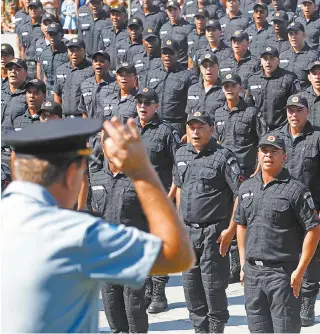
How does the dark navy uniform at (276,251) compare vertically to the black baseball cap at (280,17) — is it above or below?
below

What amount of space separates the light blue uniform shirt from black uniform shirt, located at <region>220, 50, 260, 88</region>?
927 cm

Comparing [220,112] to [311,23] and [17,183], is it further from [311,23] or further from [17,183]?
[17,183]

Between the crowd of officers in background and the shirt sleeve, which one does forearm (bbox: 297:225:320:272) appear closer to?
the crowd of officers in background

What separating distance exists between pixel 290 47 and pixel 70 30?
20.8 ft

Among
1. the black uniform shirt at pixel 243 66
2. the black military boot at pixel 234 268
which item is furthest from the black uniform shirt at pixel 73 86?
the black military boot at pixel 234 268

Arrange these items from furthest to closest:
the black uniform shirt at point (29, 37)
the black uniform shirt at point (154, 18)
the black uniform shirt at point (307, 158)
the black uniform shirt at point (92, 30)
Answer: the black uniform shirt at point (154, 18)
the black uniform shirt at point (92, 30)
the black uniform shirt at point (29, 37)
the black uniform shirt at point (307, 158)

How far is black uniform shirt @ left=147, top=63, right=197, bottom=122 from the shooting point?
1155 cm

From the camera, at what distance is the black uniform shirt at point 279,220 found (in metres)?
6.43

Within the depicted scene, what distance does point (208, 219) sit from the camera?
7.43 meters

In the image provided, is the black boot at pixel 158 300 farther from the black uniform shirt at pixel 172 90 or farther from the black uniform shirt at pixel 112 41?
the black uniform shirt at pixel 112 41

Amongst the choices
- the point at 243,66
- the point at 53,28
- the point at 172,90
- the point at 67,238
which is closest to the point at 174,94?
the point at 172,90

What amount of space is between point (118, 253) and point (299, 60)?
10.1m

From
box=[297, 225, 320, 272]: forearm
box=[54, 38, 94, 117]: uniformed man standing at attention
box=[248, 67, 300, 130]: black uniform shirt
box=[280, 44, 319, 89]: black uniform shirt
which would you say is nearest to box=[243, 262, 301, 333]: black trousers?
box=[297, 225, 320, 272]: forearm

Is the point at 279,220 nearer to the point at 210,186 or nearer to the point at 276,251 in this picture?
the point at 276,251
